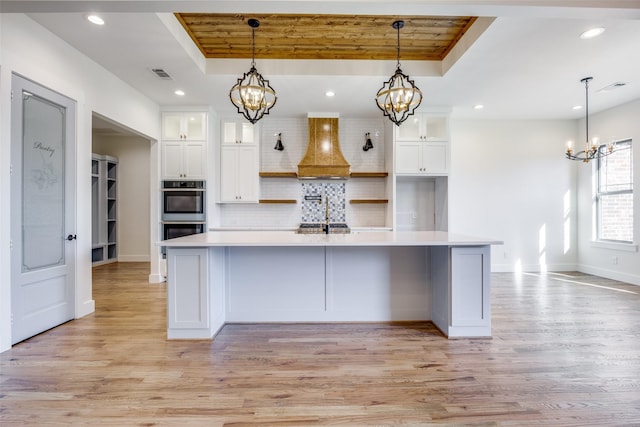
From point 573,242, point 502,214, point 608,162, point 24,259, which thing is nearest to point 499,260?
point 502,214

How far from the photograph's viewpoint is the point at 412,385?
2164 mm

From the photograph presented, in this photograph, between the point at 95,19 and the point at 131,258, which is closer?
the point at 95,19

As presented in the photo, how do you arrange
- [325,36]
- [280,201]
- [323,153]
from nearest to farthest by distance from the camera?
[325,36]
[323,153]
[280,201]

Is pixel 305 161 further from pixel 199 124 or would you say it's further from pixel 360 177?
pixel 199 124

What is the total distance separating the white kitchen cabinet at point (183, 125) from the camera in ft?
17.5

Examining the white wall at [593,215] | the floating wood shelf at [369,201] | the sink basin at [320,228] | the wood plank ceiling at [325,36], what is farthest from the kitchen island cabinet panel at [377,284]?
the white wall at [593,215]

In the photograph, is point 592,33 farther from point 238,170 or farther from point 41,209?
point 41,209

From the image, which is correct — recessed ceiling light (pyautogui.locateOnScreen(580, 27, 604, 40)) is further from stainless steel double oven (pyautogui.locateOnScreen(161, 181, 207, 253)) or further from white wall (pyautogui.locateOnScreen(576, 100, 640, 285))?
stainless steel double oven (pyautogui.locateOnScreen(161, 181, 207, 253))

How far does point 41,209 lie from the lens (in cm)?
311

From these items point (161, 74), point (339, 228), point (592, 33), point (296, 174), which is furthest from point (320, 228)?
point (592, 33)

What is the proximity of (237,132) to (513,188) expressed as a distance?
203 inches

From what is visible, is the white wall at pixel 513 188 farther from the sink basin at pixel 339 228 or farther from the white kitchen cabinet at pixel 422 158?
the sink basin at pixel 339 228

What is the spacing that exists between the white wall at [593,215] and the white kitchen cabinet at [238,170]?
5973 mm

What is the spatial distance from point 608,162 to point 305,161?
5230 millimetres
